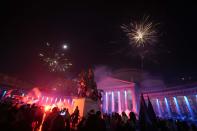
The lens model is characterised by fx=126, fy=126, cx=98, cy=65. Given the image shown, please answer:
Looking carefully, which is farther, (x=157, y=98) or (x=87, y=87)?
(x=157, y=98)

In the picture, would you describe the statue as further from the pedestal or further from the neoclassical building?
the neoclassical building

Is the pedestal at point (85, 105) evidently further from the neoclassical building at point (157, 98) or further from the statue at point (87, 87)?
the neoclassical building at point (157, 98)

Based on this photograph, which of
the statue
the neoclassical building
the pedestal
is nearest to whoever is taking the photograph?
the pedestal

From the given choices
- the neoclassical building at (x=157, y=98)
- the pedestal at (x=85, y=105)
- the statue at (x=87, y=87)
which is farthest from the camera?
the neoclassical building at (x=157, y=98)

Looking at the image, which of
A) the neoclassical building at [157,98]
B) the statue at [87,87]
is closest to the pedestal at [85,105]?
the statue at [87,87]

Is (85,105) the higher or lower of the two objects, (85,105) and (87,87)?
the lower

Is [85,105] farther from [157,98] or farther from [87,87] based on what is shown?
[157,98]

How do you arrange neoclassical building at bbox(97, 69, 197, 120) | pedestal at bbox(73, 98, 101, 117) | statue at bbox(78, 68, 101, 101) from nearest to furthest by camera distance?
pedestal at bbox(73, 98, 101, 117)
statue at bbox(78, 68, 101, 101)
neoclassical building at bbox(97, 69, 197, 120)

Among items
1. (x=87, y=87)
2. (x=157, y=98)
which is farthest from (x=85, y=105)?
(x=157, y=98)

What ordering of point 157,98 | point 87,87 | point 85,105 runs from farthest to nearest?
point 157,98 → point 87,87 → point 85,105

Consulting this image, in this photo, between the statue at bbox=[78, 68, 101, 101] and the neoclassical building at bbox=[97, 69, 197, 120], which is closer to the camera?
the statue at bbox=[78, 68, 101, 101]

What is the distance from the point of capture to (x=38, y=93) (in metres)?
59.2

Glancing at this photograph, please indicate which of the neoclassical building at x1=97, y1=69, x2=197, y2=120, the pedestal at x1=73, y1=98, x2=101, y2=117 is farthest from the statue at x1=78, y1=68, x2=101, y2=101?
the neoclassical building at x1=97, y1=69, x2=197, y2=120

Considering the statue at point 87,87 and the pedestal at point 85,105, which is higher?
the statue at point 87,87
